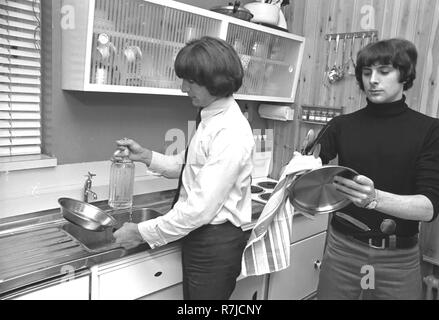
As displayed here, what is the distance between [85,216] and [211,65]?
2.42 feet

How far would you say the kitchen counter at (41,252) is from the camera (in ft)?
3.49

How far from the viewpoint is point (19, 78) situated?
1495 mm

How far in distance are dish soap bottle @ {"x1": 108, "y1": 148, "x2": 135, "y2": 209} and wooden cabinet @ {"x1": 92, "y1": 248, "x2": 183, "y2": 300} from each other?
0.43 m

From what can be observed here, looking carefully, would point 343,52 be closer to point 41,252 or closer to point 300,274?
point 300,274

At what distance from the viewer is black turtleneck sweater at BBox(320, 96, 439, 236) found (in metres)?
1.20

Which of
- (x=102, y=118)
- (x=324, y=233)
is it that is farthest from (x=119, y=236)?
(x=324, y=233)

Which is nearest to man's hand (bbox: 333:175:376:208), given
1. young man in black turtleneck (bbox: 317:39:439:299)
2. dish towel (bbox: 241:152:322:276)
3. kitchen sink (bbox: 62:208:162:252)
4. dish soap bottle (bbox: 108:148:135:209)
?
young man in black turtleneck (bbox: 317:39:439:299)

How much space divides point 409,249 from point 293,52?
4.80ft

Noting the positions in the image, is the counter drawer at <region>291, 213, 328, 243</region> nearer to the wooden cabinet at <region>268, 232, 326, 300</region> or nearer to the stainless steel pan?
the wooden cabinet at <region>268, 232, 326, 300</region>

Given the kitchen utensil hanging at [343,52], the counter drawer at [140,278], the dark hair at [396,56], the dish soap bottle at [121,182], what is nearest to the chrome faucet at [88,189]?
the dish soap bottle at [121,182]

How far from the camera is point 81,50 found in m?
1.44

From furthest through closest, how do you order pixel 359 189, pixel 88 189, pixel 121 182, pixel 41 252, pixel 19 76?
pixel 121 182 → pixel 88 189 → pixel 19 76 → pixel 41 252 → pixel 359 189

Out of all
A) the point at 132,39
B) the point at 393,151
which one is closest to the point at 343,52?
the point at 393,151

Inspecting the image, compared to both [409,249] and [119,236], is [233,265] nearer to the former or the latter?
[119,236]
